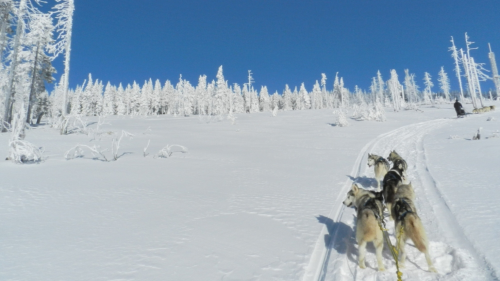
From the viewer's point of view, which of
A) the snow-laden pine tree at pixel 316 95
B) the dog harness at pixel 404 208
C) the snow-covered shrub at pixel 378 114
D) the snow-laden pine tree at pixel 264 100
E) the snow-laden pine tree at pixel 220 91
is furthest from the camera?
the snow-laden pine tree at pixel 316 95

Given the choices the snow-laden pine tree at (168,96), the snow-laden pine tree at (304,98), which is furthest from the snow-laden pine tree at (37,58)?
the snow-laden pine tree at (304,98)

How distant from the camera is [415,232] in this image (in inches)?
130

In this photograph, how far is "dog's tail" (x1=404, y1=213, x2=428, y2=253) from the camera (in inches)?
129

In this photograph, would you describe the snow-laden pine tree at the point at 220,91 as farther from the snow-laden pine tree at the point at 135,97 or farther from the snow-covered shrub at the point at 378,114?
the snow-covered shrub at the point at 378,114

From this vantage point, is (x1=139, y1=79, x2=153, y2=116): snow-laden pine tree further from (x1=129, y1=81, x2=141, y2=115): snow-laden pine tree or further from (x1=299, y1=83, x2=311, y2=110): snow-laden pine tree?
(x1=299, y1=83, x2=311, y2=110): snow-laden pine tree

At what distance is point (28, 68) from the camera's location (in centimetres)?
2991

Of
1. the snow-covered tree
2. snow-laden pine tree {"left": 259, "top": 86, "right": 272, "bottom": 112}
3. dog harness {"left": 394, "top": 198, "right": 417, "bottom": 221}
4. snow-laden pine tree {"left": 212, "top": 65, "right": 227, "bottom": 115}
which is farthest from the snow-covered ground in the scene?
snow-laden pine tree {"left": 259, "top": 86, "right": 272, "bottom": 112}

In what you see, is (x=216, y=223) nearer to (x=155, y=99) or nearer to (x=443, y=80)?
(x=155, y=99)

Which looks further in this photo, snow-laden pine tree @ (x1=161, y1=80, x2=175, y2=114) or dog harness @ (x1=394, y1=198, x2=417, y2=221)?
snow-laden pine tree @ (x1=161, y1=80, x2=175, y2=114)

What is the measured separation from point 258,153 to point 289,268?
432 inches

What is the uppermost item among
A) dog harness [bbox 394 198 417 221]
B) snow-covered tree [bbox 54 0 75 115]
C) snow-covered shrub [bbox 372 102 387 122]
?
snow-covered tree [bbox 54 0 75 115]

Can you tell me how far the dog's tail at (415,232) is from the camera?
3.27 meters

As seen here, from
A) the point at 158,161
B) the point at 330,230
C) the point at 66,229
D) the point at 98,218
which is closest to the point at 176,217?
the point at 98,218

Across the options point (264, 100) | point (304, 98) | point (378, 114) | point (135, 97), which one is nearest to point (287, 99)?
point (304, 98)
